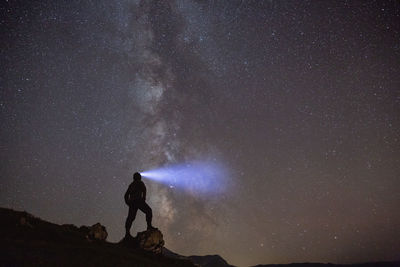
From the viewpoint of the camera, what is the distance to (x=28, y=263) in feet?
25.0

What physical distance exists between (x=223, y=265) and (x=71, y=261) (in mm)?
206657

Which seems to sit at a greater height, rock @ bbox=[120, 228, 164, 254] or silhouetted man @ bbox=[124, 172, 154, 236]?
silhouetted man @ bbox=[124, 172, 154, 236]

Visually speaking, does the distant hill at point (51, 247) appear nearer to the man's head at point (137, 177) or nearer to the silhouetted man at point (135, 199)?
the silhouetted man at point (135, 199)

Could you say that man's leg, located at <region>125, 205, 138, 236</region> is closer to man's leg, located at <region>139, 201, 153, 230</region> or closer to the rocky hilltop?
man's leg, located at <region>139, 201, 153, 230</region>

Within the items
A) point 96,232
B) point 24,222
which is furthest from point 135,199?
point 24,222

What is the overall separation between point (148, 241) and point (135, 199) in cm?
196

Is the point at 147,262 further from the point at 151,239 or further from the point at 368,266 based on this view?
the point at 368,266

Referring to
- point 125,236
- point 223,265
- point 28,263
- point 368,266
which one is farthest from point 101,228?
point 368,266

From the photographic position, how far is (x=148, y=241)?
13297mm

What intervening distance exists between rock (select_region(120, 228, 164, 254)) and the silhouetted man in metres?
0.41

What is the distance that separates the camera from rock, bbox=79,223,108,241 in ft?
41.3

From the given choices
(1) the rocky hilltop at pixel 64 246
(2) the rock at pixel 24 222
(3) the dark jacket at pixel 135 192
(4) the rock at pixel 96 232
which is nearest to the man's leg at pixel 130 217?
(3) the dark jacket at pixel 135 192

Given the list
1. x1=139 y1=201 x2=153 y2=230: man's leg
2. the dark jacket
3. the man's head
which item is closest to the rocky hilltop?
x1=139 y1=201 x2=153 y2=230: man's leg

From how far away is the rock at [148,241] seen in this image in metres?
13.2
